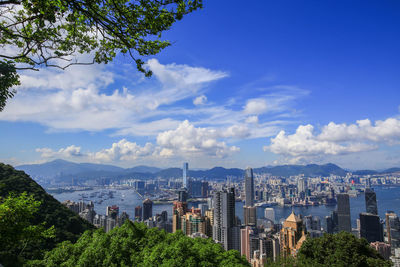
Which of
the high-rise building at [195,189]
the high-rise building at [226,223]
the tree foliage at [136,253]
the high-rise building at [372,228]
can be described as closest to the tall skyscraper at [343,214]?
the high-rise building at [372,228]

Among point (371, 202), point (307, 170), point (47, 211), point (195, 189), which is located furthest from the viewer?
point (307, 170)

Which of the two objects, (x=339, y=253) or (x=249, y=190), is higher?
(x=339, y=253)

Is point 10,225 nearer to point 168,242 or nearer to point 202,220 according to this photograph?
point 168,242

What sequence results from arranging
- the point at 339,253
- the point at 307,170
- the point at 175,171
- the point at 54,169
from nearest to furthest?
the point at 339,253 < the point at 54,169 < the point at 175,171 < the point at 307,170

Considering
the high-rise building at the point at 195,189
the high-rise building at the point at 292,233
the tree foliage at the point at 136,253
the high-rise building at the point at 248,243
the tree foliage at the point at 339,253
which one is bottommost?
the high-rise building at the point at 195,189

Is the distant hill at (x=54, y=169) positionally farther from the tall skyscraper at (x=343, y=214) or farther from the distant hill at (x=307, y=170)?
the tall skyscraper at (x=343, y=214)

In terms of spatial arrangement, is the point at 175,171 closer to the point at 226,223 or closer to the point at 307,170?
the point at 307,170

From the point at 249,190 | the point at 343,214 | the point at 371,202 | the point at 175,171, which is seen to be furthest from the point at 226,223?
the point at 175,171
